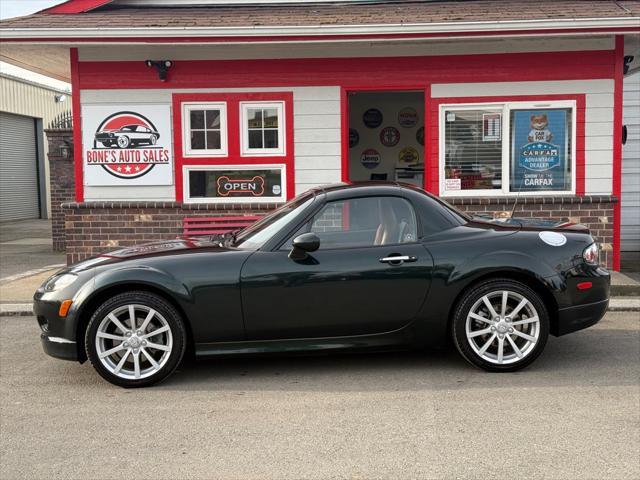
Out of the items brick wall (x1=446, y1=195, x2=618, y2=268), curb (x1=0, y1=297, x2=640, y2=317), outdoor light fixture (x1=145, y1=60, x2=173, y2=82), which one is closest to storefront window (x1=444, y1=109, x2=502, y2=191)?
brick wall (x1=446, y1=195, x2=618, y2=268)

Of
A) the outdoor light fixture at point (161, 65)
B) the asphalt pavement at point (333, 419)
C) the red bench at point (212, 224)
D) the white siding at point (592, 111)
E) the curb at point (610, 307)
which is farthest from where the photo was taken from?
the red bench at point (212, 224)

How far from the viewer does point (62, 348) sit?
500 cm

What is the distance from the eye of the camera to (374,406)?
455cm

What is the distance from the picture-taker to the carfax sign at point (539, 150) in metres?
9.69

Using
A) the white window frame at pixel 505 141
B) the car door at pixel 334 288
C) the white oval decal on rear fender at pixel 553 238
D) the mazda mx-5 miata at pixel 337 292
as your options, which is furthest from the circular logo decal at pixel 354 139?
the car door at pixel 334 288

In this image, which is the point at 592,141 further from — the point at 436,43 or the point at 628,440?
the point at 628,440

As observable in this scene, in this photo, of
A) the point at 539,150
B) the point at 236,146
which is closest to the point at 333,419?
the point at 236,146

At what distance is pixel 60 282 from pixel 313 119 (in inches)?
215

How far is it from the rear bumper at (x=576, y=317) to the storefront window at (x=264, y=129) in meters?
5.51

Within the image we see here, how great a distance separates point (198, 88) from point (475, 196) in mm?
4246

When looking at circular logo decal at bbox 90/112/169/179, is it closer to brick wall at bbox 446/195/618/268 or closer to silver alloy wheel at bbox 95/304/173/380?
brick wall at bbox 446/195/618/268

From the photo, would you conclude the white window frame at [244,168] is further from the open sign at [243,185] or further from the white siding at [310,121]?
the white siding at [310,121]

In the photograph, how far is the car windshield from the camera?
17.2 feet

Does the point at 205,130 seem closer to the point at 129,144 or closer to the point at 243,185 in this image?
the point at 243,185
